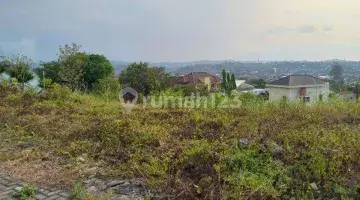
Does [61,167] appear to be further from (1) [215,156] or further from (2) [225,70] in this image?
(2) [225,70]

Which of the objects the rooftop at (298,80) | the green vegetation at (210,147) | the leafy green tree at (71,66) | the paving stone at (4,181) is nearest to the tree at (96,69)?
the leafy green tree at (71,66)

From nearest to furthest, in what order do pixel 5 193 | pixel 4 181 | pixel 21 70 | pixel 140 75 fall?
1. pixel 5 193
2. pixel 4 181
3. pixel 21 70
4. pixel 140 75

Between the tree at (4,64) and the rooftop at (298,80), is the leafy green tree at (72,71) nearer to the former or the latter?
the tree at (4,64)

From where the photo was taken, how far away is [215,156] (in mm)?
2770

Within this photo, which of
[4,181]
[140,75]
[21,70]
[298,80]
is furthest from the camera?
[140,75]

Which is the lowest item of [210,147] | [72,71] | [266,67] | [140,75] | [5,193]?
[5,193]

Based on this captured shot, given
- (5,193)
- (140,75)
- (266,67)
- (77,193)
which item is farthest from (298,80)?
(266,67)

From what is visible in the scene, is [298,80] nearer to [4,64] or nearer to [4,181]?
[4,64]

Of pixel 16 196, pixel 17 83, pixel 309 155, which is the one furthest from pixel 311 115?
pixel 17 83

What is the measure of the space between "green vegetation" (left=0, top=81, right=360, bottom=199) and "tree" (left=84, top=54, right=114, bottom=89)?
13437mm

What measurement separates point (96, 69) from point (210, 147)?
58.2ft

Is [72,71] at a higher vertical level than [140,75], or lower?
higher

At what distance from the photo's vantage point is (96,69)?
771 inches

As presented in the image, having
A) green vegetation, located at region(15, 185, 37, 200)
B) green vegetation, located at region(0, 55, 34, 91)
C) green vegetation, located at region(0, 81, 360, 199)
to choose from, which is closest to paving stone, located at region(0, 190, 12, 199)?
green vegetation, located at region(15, 185, 37, 200)
